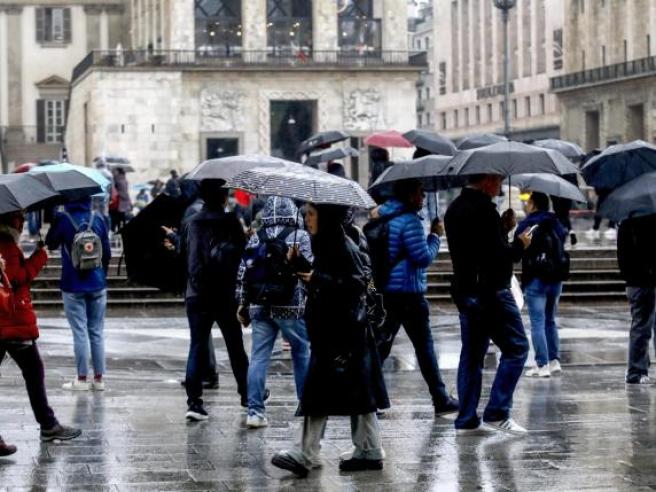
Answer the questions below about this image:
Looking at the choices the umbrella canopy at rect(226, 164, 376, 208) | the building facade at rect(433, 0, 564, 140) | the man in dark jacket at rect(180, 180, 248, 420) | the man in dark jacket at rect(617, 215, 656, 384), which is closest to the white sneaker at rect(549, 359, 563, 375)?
Result: the man in dark jacket at rect(617, 215, 656, 384)

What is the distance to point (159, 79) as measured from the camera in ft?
189

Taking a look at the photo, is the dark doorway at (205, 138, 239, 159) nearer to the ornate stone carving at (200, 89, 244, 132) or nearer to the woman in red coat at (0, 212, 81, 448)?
the ornate stone carving at (200, 89, 244, 132)

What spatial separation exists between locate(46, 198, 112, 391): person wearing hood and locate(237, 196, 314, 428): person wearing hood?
7.99ft

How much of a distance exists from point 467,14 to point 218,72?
4254cm

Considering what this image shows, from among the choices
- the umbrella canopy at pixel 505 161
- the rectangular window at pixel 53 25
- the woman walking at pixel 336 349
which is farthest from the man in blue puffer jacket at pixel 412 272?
the rectangular window at pixel 53 25

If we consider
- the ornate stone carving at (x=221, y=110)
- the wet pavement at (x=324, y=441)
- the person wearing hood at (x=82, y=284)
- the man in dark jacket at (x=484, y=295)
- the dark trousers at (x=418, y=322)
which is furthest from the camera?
the ornate stone carving at (x=221, y=110)

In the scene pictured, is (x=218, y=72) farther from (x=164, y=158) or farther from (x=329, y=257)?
(x=329, y=257)

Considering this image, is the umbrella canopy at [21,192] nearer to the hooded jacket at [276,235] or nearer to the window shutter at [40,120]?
the hooded jacket at [276,235]

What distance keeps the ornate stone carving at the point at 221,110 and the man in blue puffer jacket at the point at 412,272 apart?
1812 inches

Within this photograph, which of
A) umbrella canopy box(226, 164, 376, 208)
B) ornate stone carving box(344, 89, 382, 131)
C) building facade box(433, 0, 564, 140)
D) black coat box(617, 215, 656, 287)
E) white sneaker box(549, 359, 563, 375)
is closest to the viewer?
umbrella canopy box(226, 164, 376, 208)

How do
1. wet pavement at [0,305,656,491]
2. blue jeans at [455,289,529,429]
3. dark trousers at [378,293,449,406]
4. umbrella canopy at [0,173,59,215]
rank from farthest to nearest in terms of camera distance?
dark trousers at [378,293,449,406] → blue jeans at [455,289,529,429] → umbrella canopy at [0,173,59,215] → wet pavement at [0,305,656,491]

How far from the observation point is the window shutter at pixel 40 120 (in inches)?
2805

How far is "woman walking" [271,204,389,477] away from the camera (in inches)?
381

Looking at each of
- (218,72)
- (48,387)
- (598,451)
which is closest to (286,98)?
(218,72)
